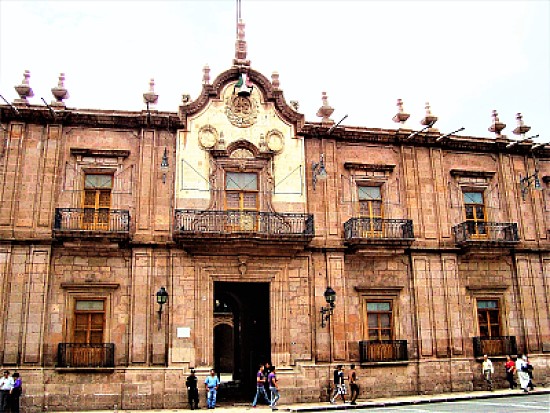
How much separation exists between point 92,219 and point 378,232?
9.55 m

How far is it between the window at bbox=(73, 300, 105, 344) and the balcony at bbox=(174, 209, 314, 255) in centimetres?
330

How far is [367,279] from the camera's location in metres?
19.2

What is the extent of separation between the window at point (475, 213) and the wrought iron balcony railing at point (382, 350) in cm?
496

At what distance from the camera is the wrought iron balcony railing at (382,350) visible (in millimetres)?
18375

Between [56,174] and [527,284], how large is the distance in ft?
55.2

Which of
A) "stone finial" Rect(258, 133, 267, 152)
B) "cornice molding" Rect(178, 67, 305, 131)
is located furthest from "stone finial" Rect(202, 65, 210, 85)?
"stone finial" Rect(258, 133, 267, 152)

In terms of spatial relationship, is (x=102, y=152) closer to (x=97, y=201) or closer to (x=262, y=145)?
(x=97, y=201)

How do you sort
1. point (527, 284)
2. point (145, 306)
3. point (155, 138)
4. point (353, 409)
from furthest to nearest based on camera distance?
point (527, 284) < point (155, 138) < point (145, 306) < point (353, 409)

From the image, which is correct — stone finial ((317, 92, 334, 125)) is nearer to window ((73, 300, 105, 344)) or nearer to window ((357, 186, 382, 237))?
window ((357, 186, 382, 237))

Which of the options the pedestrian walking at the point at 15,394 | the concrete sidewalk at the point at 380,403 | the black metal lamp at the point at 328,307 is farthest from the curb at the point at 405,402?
the pedestrian walking at the point at 15,394

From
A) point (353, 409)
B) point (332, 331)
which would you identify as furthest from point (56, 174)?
point (353, 409)

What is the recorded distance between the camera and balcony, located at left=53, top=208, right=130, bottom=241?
17.2 m

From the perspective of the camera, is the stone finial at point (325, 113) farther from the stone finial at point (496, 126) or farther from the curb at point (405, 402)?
the curb at point (405, 402)

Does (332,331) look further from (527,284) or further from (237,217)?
(527,284)
